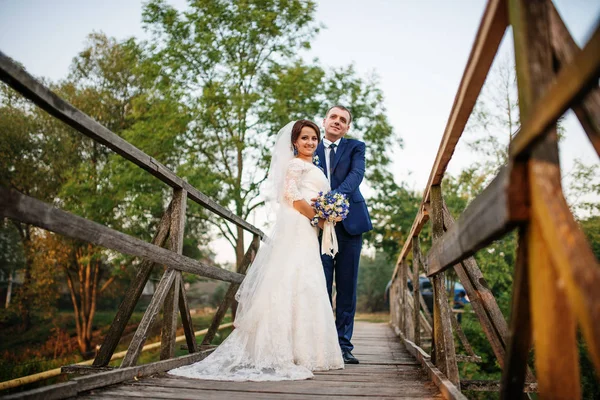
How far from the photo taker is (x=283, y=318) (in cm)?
318

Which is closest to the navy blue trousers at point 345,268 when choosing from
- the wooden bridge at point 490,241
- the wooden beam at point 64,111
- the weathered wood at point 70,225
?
the wooden bridge at point 490,241

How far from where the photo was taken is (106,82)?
16.8m

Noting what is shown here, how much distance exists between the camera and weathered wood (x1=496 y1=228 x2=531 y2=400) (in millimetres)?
1123

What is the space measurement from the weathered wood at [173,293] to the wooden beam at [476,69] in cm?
172

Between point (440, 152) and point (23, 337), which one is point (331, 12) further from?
point (23, 337)

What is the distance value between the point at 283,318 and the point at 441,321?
3.76ft

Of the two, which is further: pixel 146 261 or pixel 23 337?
pixel 23 337

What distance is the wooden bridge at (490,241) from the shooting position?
92cm

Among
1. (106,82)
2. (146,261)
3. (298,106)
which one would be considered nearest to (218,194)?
(298,106)

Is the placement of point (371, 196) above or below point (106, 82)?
below

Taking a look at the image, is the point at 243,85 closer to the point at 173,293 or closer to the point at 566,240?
the point at 173,293

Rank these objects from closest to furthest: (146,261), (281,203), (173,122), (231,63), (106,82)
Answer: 1. (146,261)
2. (281,203)
3. (173,122)
4. (231,63)
5. (106,82)

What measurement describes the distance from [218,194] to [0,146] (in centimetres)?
675

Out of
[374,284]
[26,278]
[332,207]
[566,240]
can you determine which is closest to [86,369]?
[332,207]
